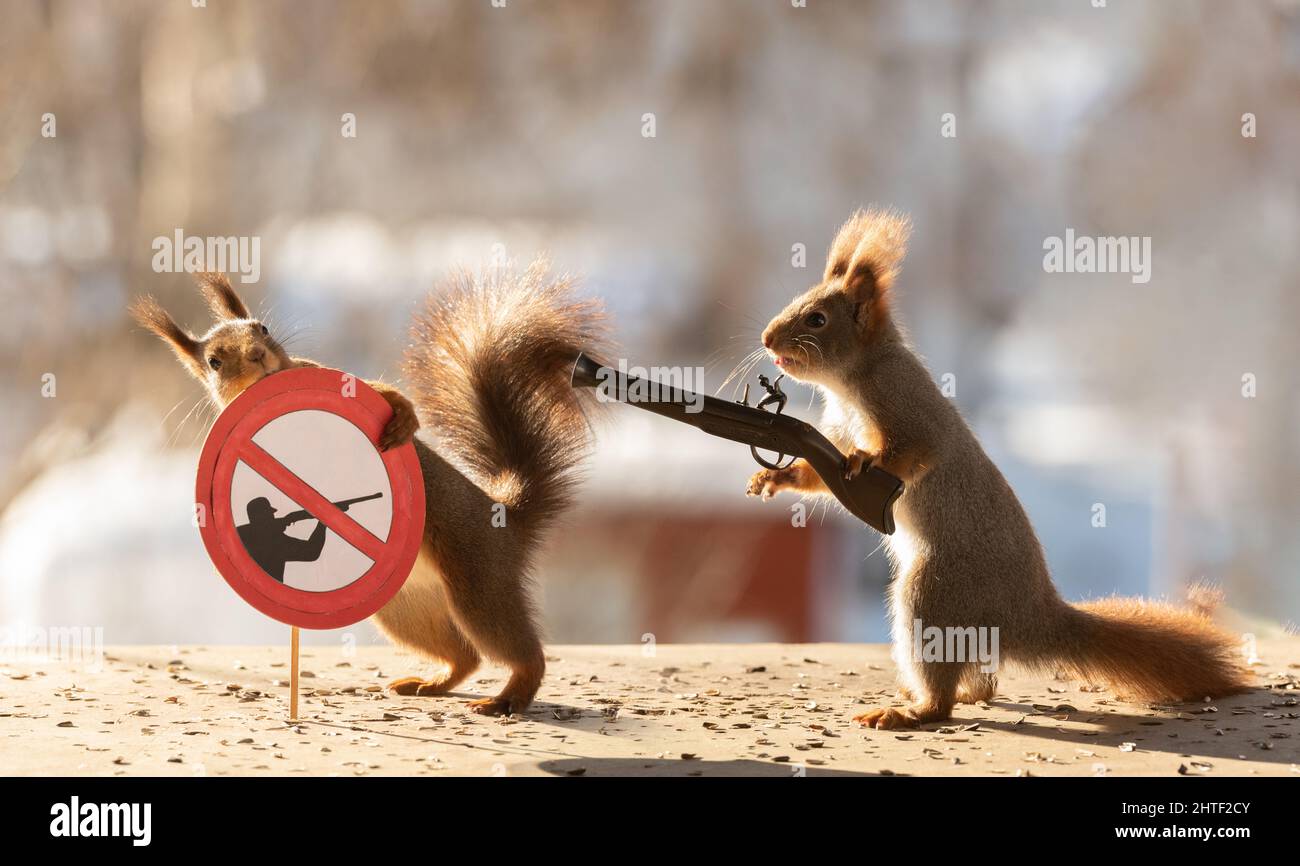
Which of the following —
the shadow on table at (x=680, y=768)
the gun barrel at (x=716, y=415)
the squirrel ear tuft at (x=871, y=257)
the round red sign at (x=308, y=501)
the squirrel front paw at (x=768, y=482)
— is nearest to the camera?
the shadow on table at (x=680, y=768)

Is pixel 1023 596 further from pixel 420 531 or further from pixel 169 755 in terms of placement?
pixel 169 755

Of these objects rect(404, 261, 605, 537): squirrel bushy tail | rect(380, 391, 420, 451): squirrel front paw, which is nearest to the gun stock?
rect(404, 261, 605, 537): squirrel bushy tail

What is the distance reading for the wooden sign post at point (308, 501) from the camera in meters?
1.80

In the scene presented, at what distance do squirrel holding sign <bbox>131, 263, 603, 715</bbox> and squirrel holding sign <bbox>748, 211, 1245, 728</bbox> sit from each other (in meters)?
0.39

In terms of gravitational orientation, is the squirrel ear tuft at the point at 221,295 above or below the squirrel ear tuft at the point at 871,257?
below

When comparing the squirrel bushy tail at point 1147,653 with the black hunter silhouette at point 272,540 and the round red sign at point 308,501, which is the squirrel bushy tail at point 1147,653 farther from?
the black hunter silhouette at point 272,540

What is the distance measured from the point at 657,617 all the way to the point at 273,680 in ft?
5.81

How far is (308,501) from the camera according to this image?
1828mm

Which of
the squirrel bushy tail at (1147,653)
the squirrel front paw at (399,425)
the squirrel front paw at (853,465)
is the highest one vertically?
the squirrel front paw at (399,425)

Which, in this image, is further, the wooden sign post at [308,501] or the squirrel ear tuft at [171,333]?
the squirrel ear tuft at [171,333]

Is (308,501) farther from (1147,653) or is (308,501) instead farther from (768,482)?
(1147,653)

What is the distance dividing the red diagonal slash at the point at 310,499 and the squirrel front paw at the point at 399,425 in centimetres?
12

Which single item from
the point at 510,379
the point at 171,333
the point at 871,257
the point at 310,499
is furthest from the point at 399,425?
the point at 871,257

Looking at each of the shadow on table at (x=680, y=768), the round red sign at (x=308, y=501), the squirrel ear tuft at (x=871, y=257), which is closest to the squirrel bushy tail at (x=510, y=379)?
the round red sign at (x=308, y=501)
